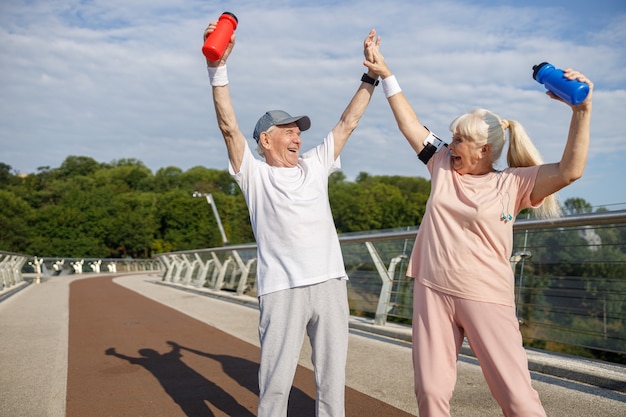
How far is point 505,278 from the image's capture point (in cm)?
279

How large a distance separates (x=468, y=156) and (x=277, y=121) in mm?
1142

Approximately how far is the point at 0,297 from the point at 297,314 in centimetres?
1352

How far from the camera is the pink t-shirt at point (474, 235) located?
2777mm

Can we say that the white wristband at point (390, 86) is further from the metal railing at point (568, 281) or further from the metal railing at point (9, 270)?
the metal railing at point (9, 270)

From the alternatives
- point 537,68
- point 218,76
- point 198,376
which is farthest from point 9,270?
point 537,68

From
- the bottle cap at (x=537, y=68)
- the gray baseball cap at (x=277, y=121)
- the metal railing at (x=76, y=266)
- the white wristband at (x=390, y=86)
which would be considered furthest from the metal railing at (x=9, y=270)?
the bottle cap at (x=537, y=68)

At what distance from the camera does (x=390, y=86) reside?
10.8 feet

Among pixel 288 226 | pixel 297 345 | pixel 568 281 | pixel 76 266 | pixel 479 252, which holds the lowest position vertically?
pixel 76 266

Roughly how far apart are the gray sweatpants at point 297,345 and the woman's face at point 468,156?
0.91m

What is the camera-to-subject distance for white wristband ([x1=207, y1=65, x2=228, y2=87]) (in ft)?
10.6

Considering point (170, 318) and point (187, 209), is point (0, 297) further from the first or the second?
point (187, 209)

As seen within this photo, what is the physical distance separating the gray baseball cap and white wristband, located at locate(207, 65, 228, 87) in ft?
1.38

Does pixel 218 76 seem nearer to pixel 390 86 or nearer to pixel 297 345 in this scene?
pixel 390 86

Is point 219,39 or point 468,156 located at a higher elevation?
point 219,39
